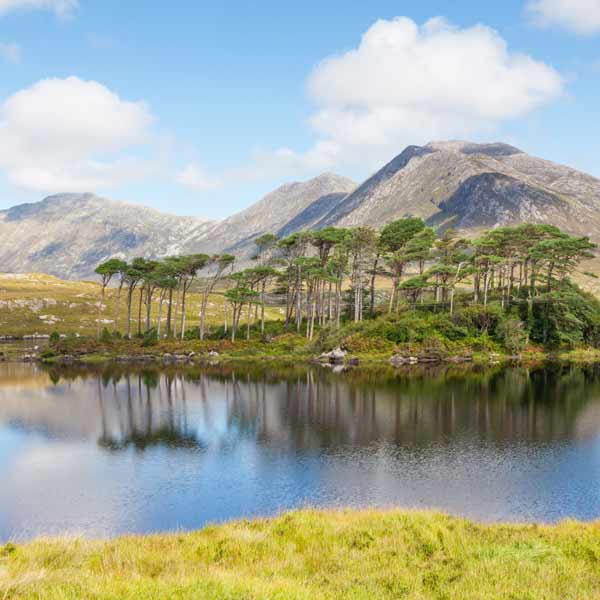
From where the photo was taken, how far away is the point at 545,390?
2328 inches

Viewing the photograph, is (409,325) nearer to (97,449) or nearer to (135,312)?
(97,449)

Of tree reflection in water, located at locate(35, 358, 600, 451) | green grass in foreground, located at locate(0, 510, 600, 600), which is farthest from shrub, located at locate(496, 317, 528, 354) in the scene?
green grass in foreground, located at locate(0, 510, 600, 600)

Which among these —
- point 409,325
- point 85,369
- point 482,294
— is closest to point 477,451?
point 409,325

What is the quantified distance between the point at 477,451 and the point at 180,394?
36.7 metres

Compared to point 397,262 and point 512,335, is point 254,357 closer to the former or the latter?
point 397,262

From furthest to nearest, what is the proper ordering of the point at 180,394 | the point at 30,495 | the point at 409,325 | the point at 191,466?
the point at 409,325 < the point at 180,394 < the point at 191,466 < the point at 30,495

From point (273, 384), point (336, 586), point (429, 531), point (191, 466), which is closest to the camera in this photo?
point (336, 586)

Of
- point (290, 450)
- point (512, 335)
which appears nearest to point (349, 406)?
point (290, 450)

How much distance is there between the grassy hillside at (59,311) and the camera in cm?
14170

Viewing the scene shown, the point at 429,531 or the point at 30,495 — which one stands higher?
the point at 429,531

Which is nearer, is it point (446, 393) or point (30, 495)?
point (30, 495)

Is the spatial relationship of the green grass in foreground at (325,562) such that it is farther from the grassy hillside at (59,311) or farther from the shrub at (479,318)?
the grassy hillside at (59,311)

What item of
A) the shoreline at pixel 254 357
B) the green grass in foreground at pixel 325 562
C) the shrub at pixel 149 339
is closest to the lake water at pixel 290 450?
the green grass in foreground at pixel 325 562

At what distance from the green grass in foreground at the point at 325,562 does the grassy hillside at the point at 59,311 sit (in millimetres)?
123831
